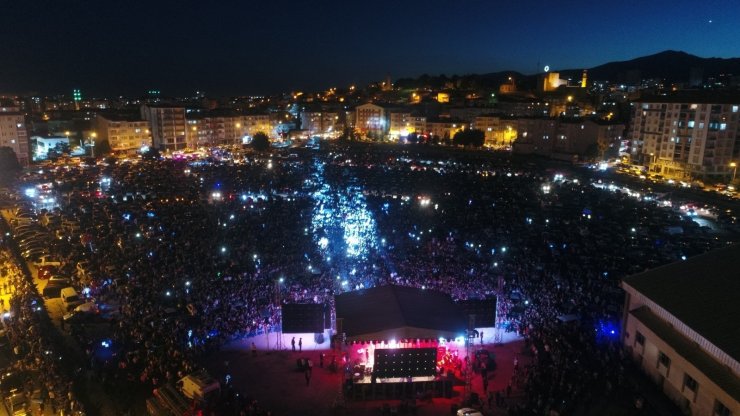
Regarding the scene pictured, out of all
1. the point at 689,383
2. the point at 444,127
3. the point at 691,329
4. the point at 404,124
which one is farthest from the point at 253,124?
the point at 689,383

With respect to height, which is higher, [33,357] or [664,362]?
[664,362]

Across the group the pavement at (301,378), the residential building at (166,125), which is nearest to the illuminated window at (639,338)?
the pavement at (301,378)

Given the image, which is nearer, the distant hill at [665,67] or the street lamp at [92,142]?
the street lamp at [92,142]

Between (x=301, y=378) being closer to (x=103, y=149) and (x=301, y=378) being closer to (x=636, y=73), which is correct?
(x=103, y=149)

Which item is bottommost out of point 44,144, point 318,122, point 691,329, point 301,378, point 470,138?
point 301,378

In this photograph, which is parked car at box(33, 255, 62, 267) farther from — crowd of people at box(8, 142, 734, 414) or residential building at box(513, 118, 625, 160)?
residential building at box(513, 118, 625, 160)

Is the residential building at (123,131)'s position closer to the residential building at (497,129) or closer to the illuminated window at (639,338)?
the residential building at (497,129)
